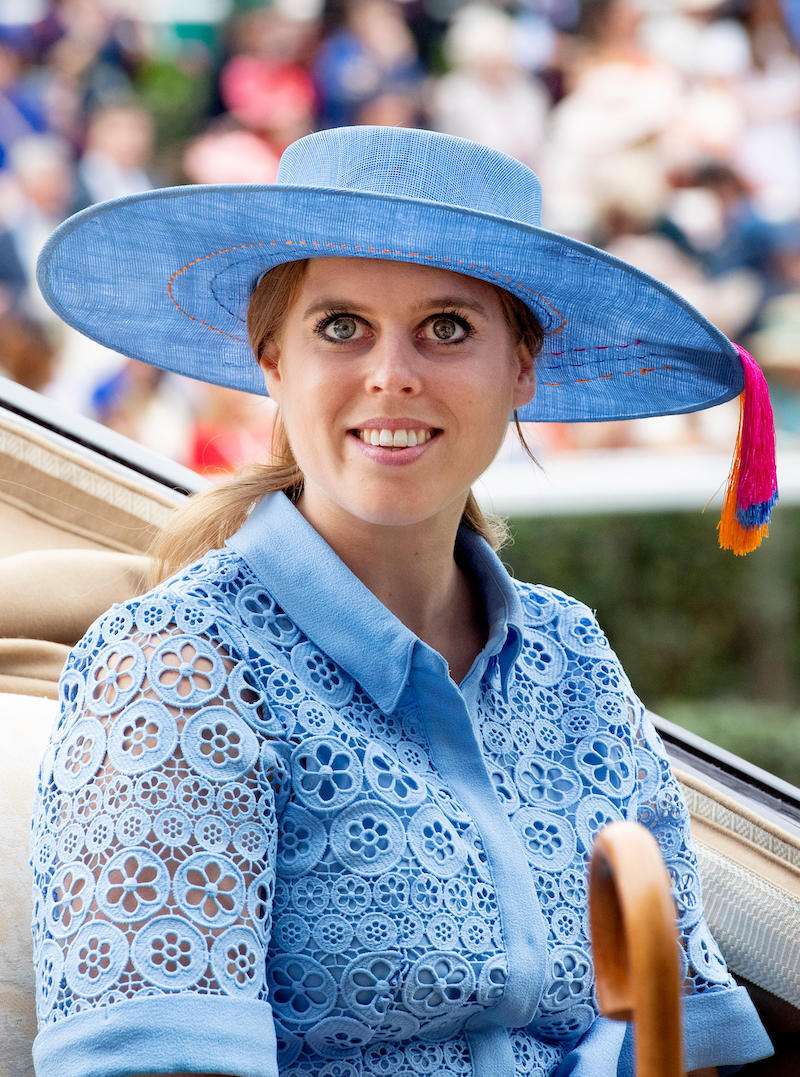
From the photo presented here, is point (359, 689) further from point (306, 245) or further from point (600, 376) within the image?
point (600, 376)

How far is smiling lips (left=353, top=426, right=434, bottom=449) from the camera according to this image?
1.45 metres

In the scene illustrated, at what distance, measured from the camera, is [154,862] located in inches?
48.4

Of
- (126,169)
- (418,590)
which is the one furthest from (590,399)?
(126,169)

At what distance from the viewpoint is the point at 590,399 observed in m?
1.83

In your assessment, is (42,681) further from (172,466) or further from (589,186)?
(589,186)

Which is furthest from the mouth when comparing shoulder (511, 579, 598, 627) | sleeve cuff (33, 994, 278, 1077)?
sleeve cuff (33, 994, 278, 1077)

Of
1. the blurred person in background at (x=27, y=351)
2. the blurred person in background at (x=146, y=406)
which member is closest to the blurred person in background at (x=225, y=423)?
the blurred person in background at (x=146, y=406)

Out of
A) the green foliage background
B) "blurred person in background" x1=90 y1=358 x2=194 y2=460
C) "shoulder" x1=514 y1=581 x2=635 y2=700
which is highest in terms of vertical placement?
"blurred person in background" x1=90 y1=358 x2=194 y2=460

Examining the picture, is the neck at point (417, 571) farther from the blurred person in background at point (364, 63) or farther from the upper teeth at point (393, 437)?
the blurred person in background at point (364, 63)

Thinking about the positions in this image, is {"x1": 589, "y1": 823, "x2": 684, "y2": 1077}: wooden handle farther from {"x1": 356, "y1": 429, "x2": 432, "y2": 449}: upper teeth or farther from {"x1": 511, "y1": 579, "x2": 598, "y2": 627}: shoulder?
{"x1": 511, "y1": 579, "x2": 598, "y2": 627}: shoulder

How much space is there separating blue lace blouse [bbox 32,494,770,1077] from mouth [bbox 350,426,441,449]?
0.41 ft

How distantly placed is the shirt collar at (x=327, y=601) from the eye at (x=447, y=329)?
24 cm

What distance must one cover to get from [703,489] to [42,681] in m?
4.55

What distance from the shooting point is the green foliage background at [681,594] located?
7184 mm
